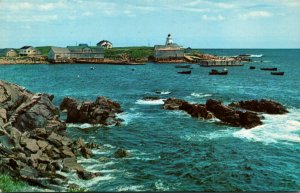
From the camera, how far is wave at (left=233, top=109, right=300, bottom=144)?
39469mm

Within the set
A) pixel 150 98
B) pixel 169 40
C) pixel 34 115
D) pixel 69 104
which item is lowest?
pixel 150 98

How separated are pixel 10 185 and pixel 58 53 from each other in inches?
5824

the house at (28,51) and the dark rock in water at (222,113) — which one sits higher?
the house at (28,51)

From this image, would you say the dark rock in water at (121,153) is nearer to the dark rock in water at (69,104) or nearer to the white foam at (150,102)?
the dark rock in water at (69,104)

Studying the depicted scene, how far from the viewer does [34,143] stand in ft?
105

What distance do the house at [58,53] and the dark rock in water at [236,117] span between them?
122 meters

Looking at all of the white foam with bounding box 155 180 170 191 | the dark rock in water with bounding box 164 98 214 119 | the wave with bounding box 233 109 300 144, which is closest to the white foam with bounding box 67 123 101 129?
the dark rock in water with bounding box 164 98 214 119

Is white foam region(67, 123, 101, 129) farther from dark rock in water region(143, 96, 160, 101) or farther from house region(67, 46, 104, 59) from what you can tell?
house region(67, 46, 104, 59)

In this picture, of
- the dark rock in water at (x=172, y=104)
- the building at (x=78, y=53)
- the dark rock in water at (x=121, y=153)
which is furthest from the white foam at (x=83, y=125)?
the building at (x=78, y=53)

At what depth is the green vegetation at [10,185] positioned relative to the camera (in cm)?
2119

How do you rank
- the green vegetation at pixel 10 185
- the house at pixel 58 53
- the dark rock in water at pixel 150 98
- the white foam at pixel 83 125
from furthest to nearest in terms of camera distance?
the house at pixel 58 53, the dark rock in water at pixel 150 98, the white foam at pixel 83 125, the green vegetation at pixel 10 185

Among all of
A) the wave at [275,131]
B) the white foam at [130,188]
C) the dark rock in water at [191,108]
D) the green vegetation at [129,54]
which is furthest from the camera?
the green vegetation at [129,54]

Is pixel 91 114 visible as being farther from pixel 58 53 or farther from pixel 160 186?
pixel 58 53

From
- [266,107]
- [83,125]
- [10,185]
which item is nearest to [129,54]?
[266,107]
